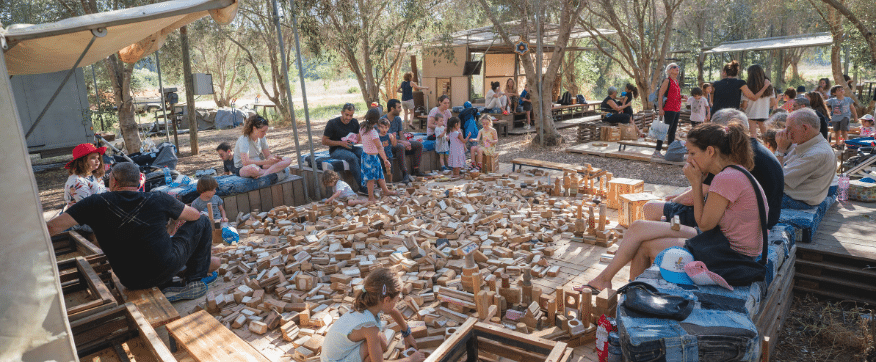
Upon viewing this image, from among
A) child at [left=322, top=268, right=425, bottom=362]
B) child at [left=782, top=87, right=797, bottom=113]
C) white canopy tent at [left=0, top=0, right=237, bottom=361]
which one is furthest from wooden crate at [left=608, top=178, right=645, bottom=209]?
white canopy tent at [left=0, top=0, right=237, bottom=361]

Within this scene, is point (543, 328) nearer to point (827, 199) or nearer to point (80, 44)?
point (827, 199)

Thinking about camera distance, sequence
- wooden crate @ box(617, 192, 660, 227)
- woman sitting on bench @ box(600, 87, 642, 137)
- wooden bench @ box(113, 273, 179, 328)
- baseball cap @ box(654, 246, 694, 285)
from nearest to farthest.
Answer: baseball cap @ box(654, 246, 694, 285) < wooden bench @ box(113, 273, 179, 328) < wooden crate @ box(617, 192, 660, 227) < woman sitting on bench @ box(600, 87, 642, 137)

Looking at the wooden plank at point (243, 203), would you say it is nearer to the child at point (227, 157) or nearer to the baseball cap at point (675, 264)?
the child at point (227, 157)

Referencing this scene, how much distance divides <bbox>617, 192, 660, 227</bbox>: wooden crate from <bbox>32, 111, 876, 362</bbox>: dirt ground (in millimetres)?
1734

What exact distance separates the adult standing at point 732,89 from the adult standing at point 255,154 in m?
7.46

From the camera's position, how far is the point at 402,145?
896cm

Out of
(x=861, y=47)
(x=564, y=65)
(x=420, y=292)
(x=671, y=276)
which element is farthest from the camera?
(x=564, y=65)

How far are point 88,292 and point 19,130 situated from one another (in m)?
2.95

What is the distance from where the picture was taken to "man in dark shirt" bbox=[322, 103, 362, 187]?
329 inches

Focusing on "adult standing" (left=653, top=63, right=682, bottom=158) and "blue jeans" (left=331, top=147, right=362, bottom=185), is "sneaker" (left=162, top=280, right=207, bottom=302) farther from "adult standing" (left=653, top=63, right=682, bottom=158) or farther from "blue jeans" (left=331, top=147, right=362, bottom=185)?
"adult standing" (left=653, top=63, right=682, bottom=158)

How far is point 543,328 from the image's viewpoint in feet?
12.7

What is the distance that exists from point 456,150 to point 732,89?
16.4 ft

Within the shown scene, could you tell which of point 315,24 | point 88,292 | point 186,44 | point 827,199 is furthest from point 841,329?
point 186,44

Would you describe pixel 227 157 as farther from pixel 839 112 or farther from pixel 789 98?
pixel 839 112
